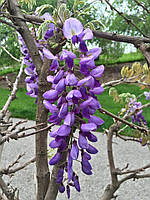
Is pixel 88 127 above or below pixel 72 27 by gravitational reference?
below

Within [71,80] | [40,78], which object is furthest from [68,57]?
[40,78]

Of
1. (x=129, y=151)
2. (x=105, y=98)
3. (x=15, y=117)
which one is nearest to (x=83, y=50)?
(x=129, y=151)

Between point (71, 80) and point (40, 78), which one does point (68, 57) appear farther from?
point (40, 78)

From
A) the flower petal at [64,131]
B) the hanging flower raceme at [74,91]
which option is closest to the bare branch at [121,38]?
the hanging flower raceme at [74,91]

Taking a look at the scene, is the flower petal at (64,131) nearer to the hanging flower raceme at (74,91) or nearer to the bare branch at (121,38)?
the hanging flower raceme at (74,91)

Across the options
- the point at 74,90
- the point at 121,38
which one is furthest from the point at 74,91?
the point at 121,38

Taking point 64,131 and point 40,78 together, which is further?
point 40,78

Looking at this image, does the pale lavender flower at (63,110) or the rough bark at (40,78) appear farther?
the rough bark at (40,78)

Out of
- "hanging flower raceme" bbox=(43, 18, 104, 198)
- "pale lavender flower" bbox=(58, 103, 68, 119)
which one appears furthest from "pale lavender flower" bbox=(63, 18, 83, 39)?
"pale lavender flower" bbox=(58, 103, 68, 119)

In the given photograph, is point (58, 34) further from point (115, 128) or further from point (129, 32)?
point (129, 32)

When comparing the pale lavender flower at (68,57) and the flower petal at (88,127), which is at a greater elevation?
the pale lavender flower at (68,57)

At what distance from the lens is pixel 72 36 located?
1.23 ft

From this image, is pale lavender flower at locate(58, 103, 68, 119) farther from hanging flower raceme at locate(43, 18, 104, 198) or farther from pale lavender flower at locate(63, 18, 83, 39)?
pale lavender flower at locate(63, 18, 83, 39)

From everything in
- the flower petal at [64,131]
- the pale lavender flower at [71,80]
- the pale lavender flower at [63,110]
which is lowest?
the flower petal at [64,131]
